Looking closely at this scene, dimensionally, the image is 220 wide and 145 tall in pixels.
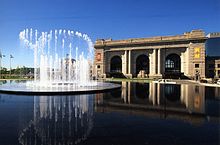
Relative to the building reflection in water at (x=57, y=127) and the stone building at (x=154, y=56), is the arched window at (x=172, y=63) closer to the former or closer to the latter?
the stone building at (x=154, y=56)

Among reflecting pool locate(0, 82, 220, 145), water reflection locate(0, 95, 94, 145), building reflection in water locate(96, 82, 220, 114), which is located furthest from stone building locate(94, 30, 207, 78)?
water reflection locate(0, 95, 94, 145)

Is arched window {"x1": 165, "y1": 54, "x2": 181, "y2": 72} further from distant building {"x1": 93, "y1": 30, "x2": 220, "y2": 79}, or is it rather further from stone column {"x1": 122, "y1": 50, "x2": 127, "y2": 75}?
stone column {"x1": 122, "y1": 50, "x2": 127, "y2": 75}

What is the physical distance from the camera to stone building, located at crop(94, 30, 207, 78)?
56219 millimetres

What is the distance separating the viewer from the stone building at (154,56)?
184 ft

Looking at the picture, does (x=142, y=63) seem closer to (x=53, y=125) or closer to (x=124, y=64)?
(x=124, y=64)

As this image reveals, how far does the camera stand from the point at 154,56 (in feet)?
205

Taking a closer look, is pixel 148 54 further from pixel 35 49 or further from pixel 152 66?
pixel 35 49

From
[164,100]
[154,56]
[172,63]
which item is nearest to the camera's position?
[164,100]

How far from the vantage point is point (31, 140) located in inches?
219

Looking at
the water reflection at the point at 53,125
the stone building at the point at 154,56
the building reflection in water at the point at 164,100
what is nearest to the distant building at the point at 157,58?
the stone building at the point at 154,56

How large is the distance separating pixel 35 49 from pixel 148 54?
43.9 meters

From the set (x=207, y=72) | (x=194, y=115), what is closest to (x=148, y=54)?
(x=207, y=72)

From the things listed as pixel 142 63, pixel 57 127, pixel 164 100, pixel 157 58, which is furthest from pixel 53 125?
pixel 142 63

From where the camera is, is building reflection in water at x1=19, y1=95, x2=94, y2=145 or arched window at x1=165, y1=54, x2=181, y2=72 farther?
arched window at x1=165, y1=54, x2=181, y2=72
